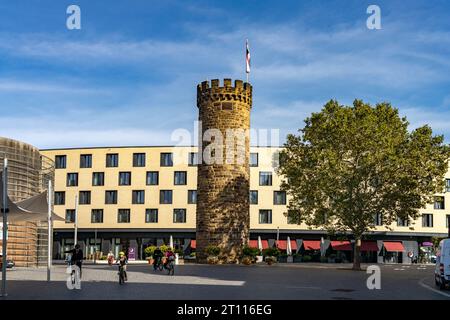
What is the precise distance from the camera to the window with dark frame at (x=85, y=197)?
8406 centimetres

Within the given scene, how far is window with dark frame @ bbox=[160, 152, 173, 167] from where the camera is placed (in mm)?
82688

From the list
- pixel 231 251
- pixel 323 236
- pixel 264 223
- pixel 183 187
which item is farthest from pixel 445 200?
pixel 231 251

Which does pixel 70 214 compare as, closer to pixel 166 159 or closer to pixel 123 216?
pixel 123 216

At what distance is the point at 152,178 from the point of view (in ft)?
271

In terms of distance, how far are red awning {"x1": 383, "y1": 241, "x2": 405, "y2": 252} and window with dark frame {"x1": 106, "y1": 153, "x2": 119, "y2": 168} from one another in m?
35.5

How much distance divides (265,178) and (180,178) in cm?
1076

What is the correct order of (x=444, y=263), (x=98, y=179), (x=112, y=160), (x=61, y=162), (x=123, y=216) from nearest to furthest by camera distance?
1. (x=444, y=263)
2. (x=123, y=216)
3. (x=112, y=160)
4. (x=98, y=179)
5. (x=61, y=162)

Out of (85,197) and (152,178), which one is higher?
(152,178)

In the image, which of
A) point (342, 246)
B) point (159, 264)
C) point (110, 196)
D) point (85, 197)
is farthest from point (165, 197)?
point (159, 264)

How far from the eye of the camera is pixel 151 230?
80.8 meters

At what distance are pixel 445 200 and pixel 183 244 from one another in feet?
111

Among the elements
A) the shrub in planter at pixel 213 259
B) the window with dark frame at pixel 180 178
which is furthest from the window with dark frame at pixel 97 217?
the shrub in planter at pixel 213 259

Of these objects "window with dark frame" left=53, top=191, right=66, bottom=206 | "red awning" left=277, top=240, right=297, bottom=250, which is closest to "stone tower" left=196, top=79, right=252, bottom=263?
"red awning" left=277, top=240, right=297, bottom=250

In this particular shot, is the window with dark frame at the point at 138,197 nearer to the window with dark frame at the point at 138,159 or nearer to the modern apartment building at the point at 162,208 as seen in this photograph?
the modern apartment building at the point at 162,208
